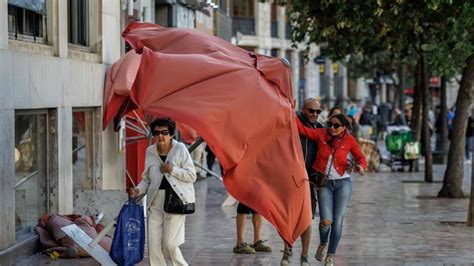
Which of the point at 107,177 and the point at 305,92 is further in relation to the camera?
the point at 305,92

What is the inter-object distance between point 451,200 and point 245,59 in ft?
36.0

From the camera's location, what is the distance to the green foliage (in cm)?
1862

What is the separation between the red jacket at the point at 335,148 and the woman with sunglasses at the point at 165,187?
72.3 inches

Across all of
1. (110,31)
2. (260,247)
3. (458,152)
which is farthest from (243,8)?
(260,247)

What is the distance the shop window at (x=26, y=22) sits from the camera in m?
12.6

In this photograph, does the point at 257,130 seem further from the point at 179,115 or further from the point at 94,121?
the point at 94,121

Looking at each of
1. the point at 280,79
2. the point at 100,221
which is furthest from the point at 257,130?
the point at 100,221

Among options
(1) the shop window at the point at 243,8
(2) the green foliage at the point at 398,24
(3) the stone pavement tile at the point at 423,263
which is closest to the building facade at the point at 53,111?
(3) the stone pavement tile at the point at 423,263

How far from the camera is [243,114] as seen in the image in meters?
10.4

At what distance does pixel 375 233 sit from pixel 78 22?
5.10 m

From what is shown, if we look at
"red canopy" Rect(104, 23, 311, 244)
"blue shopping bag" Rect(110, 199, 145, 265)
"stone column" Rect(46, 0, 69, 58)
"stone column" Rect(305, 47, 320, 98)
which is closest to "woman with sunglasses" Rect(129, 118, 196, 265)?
"blue shopping bag" Rect(110, 199, 145, 265)

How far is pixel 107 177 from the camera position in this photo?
53.3 ft

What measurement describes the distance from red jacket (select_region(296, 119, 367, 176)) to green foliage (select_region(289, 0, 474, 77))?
22.3 ft

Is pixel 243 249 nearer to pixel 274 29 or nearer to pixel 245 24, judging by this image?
pixel 245 24
